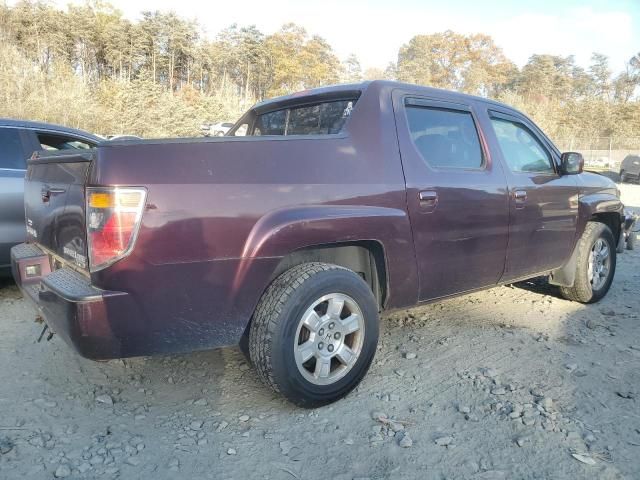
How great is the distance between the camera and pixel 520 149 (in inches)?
158

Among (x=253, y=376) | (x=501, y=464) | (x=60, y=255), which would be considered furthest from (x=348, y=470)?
(x=60, y=255)

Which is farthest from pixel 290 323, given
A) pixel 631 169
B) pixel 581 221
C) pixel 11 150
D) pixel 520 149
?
pixel 631 169

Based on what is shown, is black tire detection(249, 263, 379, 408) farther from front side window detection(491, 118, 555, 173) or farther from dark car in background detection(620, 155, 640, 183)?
dark car in background detection(620, 155, 640, 183)

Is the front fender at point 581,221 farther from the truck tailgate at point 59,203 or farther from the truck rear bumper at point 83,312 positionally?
the truck tailgate at point 59,203

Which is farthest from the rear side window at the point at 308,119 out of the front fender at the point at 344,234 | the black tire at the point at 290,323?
the black tire at the point at 290,323

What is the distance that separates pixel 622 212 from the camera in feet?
16.5

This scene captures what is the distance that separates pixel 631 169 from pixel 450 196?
23695 mm

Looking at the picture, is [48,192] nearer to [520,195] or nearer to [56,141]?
[56,141]

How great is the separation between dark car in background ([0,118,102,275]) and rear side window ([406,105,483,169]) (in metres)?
2.93

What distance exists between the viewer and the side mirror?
4199 millimetres

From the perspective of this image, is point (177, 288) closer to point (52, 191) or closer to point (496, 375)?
point (52, 191)

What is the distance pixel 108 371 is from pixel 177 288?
Answer: 4.25 ft

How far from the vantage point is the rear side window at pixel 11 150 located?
448 cm

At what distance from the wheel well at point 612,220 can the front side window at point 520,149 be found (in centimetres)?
101
